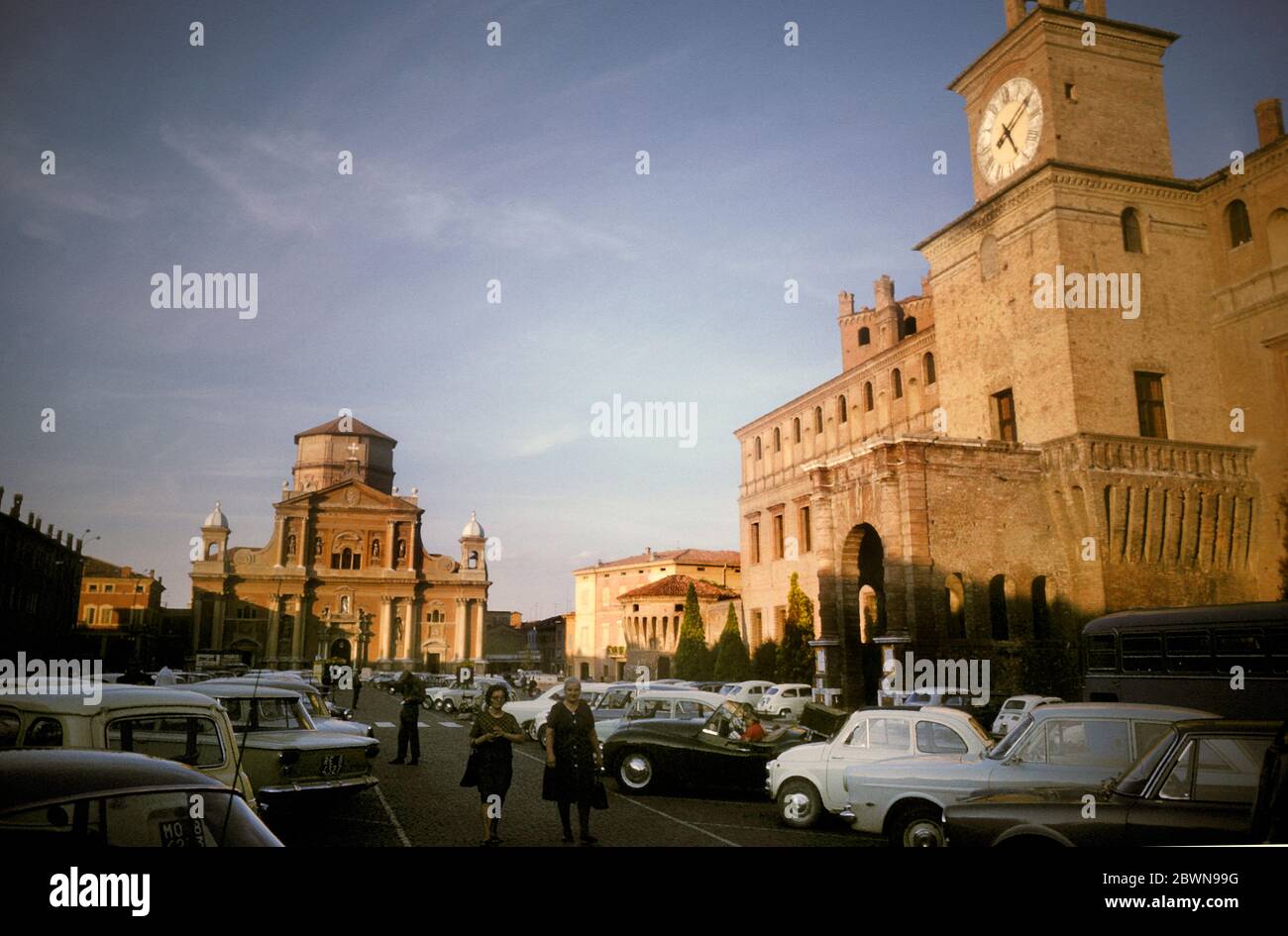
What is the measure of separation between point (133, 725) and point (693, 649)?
38.0 m

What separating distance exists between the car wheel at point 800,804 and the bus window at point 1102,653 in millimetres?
9735

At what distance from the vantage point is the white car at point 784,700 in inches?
926

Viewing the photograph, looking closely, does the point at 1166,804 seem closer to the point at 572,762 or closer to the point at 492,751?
the point at 572,762

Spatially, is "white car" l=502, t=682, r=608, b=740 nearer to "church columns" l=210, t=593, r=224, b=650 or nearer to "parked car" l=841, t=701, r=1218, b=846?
"parked car" l=841, t=701, r=1218, b=846

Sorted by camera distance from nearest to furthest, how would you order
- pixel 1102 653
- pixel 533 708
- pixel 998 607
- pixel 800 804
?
pixel 800 804, pixel 1102 653, pixel 533 708, pixel 998 607

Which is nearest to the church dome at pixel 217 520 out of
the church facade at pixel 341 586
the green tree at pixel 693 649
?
the church facade at pixel 341 586

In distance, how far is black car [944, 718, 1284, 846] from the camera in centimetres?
496

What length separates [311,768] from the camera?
895 centimetres

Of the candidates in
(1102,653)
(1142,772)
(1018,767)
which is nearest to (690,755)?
(1018,767)

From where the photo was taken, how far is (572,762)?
8.39 meters
